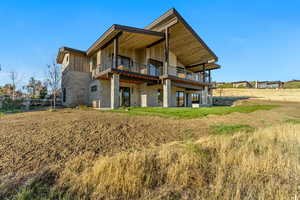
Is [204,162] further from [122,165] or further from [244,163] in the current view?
[122,165]

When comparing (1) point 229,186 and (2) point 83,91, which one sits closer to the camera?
(1) point 229,186

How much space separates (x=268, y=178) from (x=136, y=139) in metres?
3.08

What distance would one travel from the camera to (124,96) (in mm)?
13750

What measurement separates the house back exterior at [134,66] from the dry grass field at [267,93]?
14.8 meters

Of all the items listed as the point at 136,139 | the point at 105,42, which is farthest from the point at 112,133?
the point at 105,42

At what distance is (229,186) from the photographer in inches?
80.9

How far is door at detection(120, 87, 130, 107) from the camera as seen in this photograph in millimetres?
13539

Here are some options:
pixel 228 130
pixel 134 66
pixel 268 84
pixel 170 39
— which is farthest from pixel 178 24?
pixel 268 84

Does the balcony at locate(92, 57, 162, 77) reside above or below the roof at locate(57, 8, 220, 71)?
below

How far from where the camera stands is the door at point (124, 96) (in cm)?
1354

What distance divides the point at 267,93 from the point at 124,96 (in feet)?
91.9

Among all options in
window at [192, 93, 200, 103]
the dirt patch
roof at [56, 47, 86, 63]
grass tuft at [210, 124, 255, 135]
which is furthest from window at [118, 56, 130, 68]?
window at [192, 93, 200, 103]

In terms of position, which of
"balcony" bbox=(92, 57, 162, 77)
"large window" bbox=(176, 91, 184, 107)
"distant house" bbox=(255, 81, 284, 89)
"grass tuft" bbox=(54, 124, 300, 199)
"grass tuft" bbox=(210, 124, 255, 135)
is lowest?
"grass tuft" bbox=(54, 124, 300, 199)

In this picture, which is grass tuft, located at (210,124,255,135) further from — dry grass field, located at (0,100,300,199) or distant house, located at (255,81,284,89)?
distant house, located at (255,81,284,89)
